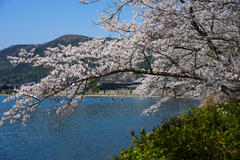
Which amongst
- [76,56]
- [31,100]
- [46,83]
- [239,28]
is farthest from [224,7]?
[31,100]

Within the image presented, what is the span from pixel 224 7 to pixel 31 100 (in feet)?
11.6

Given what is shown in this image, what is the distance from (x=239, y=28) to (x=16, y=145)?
10855 mm

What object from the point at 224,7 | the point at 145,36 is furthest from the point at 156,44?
the point at 224,7

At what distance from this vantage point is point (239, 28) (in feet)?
11.2

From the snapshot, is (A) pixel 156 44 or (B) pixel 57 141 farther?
(B) pixel 57 141

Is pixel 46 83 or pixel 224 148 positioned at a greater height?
pixel 46 83

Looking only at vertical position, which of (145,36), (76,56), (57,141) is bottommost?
(57,141)

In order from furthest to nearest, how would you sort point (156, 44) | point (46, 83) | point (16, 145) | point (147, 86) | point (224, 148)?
point (16, 145)
point (147, 86)
point (156, 44)
point (46, 83)
point (224, 148)

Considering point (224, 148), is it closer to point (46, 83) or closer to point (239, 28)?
point (239, 28)

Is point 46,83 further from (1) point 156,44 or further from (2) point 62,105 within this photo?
(1) point 156,44

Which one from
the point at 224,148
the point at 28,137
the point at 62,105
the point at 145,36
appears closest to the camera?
the point at 224,148

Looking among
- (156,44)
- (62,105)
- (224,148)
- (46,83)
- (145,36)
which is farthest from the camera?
(156,44)

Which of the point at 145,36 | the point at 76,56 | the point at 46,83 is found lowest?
the point at 46,83

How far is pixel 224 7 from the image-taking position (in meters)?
3.50
